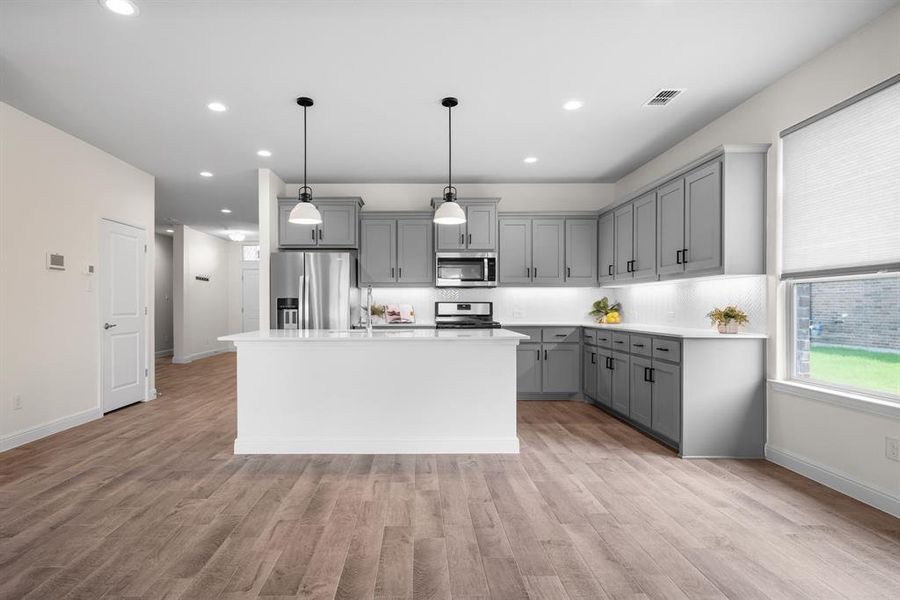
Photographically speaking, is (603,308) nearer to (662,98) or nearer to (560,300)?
(560,300)

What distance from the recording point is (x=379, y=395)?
3633 millimetres

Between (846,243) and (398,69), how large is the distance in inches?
122

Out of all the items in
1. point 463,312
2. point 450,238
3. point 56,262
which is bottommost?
point 463,312

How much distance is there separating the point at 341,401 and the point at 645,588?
245 cm

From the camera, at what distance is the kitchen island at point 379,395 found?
361 centimetres

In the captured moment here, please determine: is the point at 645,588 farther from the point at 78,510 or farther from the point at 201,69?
the point at 201,69

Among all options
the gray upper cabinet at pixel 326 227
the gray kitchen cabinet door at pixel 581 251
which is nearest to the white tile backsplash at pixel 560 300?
the gray kitchen cabinet door at pixel 581 251

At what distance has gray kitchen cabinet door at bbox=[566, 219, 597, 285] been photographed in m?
5.84

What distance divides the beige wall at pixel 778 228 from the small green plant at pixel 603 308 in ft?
7.72

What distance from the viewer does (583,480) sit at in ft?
10.0

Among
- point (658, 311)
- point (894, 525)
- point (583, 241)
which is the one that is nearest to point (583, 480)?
point (894, 525)

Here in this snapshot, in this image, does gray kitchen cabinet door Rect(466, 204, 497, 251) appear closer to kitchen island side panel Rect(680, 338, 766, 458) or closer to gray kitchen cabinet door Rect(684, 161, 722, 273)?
gray kitchen cabinet door Rect(684, 161, 722, 273)

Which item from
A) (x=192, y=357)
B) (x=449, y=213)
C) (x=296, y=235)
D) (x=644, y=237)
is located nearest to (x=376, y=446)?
(x=449, y=213)

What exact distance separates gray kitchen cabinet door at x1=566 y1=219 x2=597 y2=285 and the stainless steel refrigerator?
2.81m
